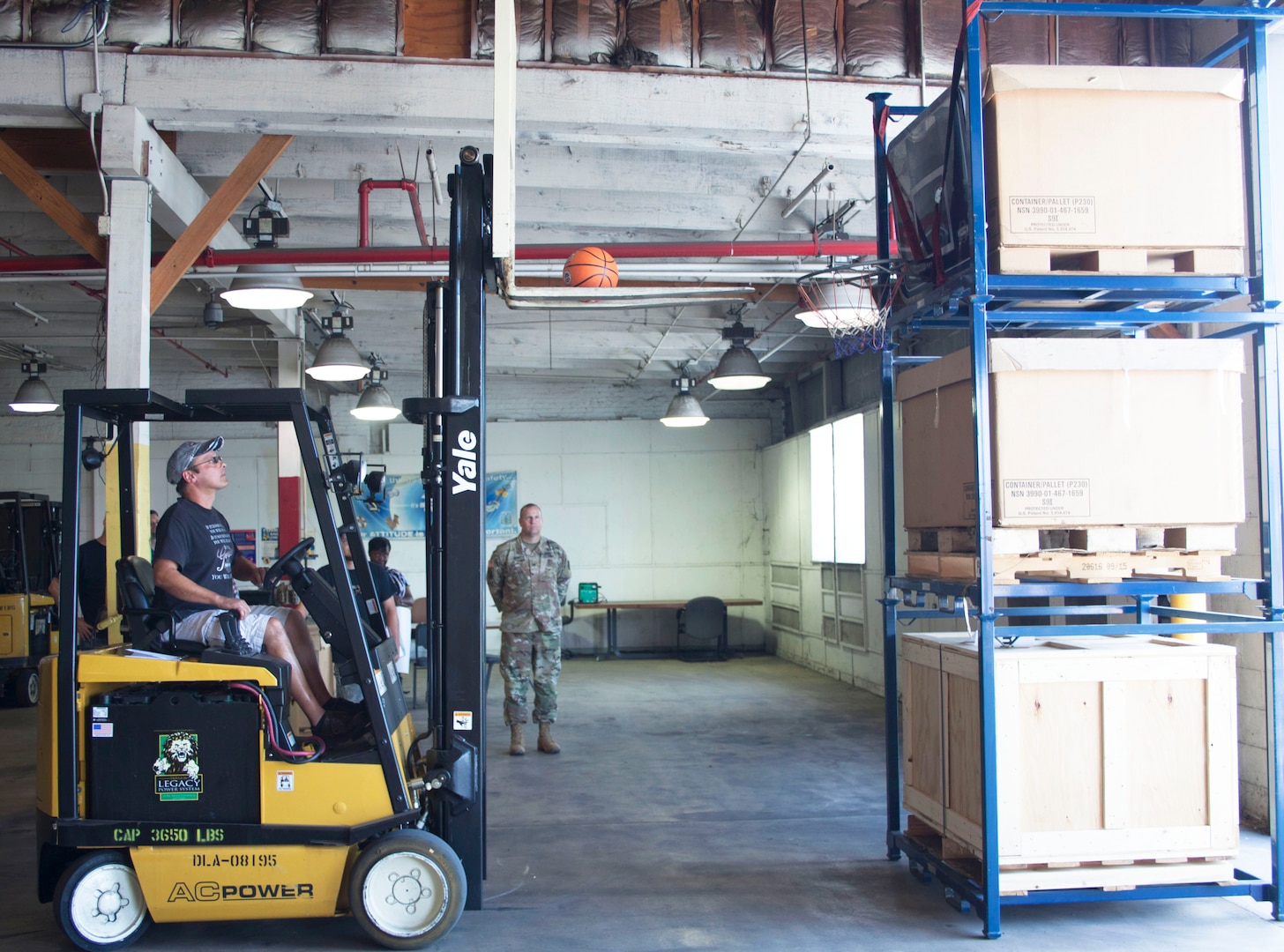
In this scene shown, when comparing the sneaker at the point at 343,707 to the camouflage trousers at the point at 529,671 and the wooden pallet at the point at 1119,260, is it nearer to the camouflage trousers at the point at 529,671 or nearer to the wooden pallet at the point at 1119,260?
the wooden pallet at the point at 1119,260

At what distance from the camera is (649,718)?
34.9 feet

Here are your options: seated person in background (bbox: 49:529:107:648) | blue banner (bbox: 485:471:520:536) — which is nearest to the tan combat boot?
seated person in background (bbox: 49:529:107:648)

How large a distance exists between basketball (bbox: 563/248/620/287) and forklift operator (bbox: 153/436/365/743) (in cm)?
221

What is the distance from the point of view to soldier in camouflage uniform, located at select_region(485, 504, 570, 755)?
8.91m

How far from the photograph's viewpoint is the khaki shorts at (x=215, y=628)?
4.51m

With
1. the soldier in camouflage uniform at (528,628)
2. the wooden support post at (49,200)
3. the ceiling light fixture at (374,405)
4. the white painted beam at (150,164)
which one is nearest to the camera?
the white painted beam at (150,164)

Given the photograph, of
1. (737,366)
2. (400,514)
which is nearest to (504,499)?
(400,514)

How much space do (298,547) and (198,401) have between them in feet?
2.78

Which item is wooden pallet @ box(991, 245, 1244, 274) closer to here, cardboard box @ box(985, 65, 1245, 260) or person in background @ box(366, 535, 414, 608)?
cardboard box @ box(985, 65, 1245, 260)

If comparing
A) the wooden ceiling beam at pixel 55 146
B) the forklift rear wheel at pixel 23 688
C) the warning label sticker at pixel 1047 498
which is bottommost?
the forklift rear wheel at pixel 23 688

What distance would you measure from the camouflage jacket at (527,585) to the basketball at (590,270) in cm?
360

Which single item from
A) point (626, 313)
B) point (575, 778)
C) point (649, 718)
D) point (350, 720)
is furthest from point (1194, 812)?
point (626, 313)

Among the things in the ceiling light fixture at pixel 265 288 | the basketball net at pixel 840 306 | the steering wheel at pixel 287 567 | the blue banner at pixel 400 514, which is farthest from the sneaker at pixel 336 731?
the blue banner at pixel 400 514

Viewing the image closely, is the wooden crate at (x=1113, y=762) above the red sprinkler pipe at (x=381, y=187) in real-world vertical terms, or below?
below
